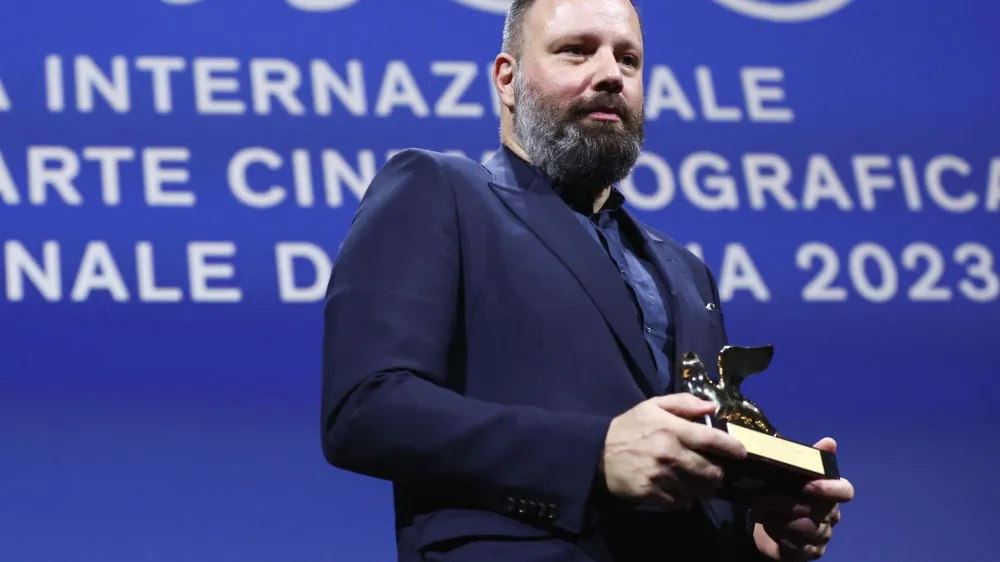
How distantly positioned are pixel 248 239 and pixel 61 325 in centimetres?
39

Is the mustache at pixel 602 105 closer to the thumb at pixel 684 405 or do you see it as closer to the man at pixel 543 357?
the man at pixel 543 357

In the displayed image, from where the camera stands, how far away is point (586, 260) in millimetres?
1525

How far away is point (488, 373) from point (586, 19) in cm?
49

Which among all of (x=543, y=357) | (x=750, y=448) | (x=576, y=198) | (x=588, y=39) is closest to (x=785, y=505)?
(x=750, y=448)

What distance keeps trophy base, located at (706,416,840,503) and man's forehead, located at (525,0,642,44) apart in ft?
1.91

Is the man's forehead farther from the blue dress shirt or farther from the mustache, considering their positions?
the blue dress shirt

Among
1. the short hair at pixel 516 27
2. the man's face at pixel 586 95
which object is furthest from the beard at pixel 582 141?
the short hair at pixel 516 27

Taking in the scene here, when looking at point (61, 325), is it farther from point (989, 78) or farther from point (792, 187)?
point (989, 78)

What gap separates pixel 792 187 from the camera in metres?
2.97

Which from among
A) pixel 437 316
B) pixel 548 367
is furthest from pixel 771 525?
pixel 437 316

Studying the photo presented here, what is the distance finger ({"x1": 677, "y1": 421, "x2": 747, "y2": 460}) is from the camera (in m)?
1.25

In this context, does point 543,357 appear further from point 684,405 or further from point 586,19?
point 586,19

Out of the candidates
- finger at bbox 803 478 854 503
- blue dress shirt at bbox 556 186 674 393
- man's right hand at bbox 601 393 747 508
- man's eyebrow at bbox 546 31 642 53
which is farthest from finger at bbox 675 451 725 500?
man's eyebrow at bbox 546 31 642 53

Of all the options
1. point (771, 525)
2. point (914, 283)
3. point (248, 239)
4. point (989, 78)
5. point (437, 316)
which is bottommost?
point (771, 525)
